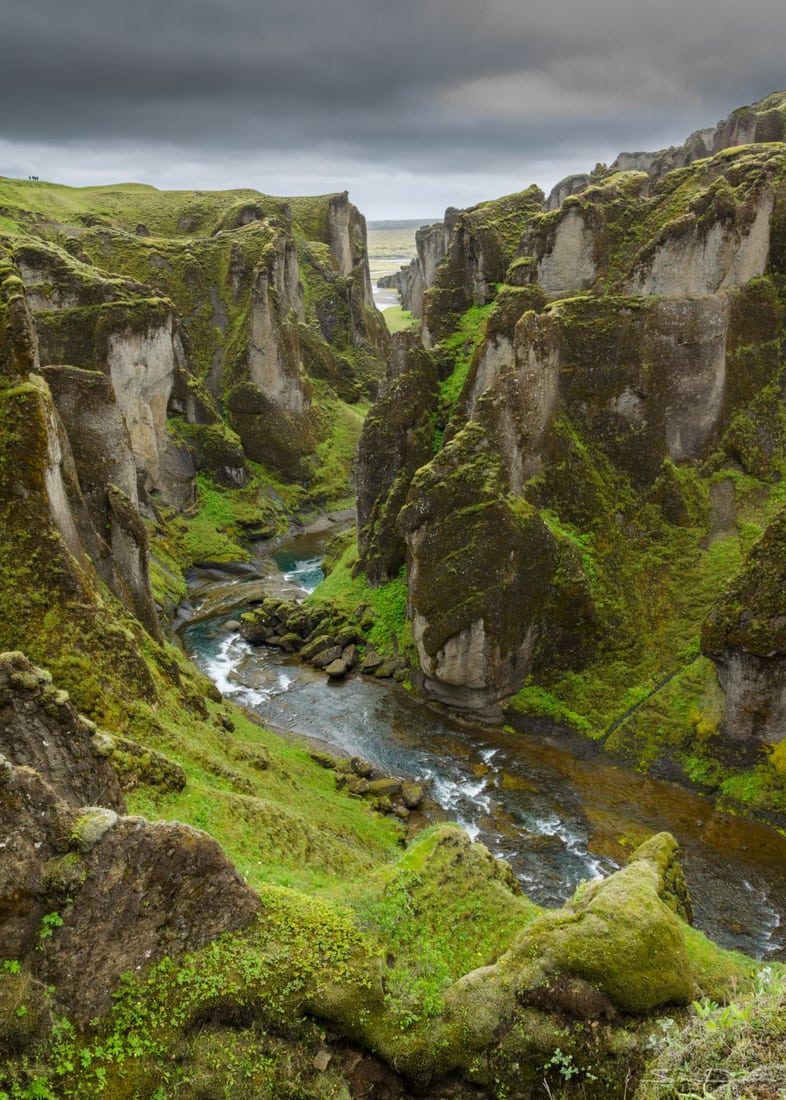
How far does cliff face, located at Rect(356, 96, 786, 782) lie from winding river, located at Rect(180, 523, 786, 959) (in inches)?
87.5

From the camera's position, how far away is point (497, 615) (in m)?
37.3

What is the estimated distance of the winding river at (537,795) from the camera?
26.7m

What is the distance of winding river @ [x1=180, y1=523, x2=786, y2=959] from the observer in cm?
2673

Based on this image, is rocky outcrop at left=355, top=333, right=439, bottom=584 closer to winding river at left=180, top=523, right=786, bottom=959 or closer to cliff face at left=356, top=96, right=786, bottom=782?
cliff face at left=356, top=96, right=786, bottom=782

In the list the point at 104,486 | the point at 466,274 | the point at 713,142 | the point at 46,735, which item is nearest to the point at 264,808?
the point at 46,735

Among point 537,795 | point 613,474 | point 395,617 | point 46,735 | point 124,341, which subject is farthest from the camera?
point 124,341

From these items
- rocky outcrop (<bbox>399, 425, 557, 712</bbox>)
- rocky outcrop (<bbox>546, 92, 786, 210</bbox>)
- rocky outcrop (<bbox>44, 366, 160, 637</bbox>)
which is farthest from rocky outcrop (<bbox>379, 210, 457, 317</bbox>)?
rocky outcrop (<bbox>44, 366, 160, 637</bbox>)

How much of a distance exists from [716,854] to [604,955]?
1953 centimetres

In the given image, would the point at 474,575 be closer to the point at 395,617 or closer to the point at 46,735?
the point at 395,617

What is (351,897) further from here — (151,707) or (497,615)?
(497,615)

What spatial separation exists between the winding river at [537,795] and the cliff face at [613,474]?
2.22 m

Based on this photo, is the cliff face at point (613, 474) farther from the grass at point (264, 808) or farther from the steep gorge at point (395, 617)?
the grass at point (264, 808)

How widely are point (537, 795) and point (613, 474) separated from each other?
18733 mm

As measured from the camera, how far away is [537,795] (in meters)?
32.5
